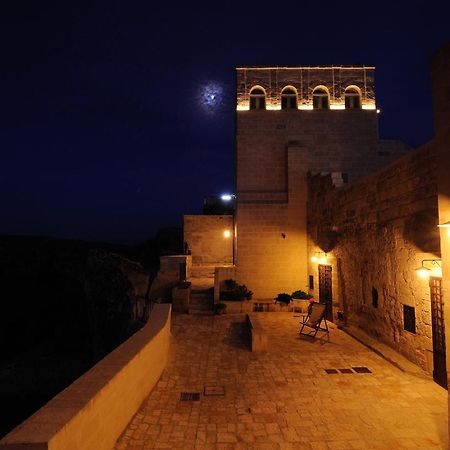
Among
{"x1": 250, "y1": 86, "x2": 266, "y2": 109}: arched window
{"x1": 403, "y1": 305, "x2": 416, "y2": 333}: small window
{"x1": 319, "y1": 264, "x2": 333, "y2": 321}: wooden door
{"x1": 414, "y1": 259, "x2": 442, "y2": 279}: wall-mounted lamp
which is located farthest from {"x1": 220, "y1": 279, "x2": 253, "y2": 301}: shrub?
{"x1": 250, "y1": 86, "x2": 266, "y2": 109}: arched window

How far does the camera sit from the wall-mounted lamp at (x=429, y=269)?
19.3 ft

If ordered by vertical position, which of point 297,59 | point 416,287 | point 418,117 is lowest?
point 416,287

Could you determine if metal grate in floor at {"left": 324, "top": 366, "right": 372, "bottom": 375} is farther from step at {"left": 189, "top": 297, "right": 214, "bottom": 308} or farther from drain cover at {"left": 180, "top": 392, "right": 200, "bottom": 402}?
step at {"left": 189, "top": 297, "right": 214, "bottom": 308}

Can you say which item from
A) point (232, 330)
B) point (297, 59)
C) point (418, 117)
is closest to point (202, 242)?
point (232, 330)

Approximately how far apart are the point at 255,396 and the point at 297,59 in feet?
214

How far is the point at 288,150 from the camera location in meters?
14.5

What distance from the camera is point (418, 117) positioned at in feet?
209

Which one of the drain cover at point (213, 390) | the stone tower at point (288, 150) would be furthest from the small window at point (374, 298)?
the stone tower at point (288, 150)

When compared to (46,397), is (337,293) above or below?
above

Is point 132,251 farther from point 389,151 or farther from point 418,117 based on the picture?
point 418,117

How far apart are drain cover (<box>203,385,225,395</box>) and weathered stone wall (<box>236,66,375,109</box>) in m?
13.5

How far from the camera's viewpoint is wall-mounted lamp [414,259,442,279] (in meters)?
5.88

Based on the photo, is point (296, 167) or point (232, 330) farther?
point (296, 167)

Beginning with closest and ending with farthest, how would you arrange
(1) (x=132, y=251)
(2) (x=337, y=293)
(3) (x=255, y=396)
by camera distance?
(3) (x=255, y=396) < (2) (x=337, y=293) < (1) (x=132, y=251)
